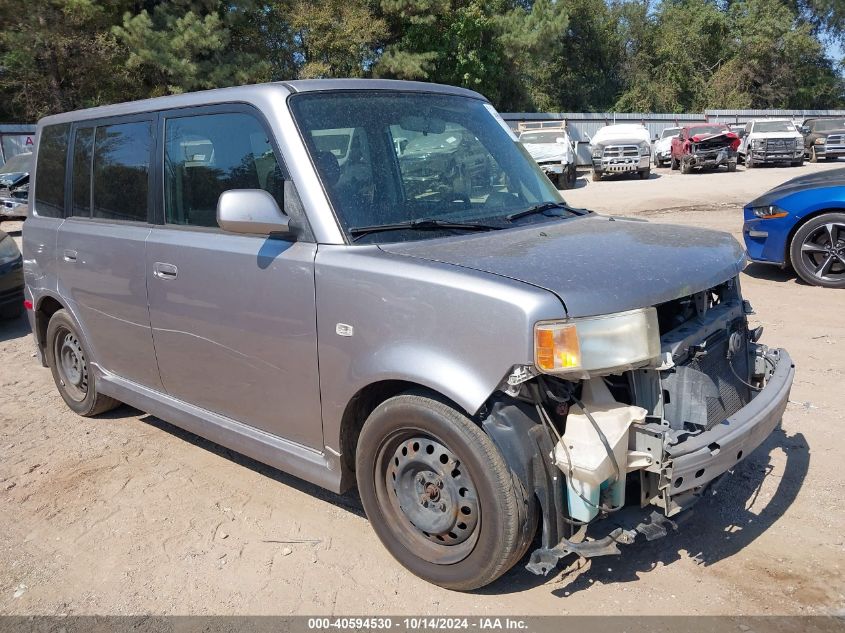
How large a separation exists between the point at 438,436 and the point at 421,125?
5.79ft

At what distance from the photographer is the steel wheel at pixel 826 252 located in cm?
760

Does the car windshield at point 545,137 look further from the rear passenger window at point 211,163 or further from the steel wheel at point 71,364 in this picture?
the rear passenger window at point 211,163


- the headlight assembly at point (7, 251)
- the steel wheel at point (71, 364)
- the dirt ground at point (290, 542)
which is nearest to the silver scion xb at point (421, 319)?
the dirt ground at point (290, 542)

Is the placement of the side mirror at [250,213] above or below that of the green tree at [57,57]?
below

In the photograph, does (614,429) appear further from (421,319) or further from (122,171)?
(122,171)

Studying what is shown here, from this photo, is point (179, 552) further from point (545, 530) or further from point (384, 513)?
point (545, 530)

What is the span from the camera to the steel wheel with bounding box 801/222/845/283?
7.60m

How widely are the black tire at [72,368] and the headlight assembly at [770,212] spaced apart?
6.81 m

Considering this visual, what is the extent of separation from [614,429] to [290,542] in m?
1.79

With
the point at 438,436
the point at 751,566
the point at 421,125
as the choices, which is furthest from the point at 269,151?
the point at 751,566

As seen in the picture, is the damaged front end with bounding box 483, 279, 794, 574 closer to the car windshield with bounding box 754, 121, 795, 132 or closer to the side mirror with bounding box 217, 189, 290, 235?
the side mirror with bounding box 217, 189, 290, 235

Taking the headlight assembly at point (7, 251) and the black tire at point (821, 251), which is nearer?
the black tire at point (821, 251)

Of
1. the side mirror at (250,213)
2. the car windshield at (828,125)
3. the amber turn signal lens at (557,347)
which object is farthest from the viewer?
the car windshield at (828,125)

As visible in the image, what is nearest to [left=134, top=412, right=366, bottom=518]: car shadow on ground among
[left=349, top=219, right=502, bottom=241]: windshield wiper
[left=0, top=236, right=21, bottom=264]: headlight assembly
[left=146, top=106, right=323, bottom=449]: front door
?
[left=146, top=106, right=323, bottom=449]: front door
